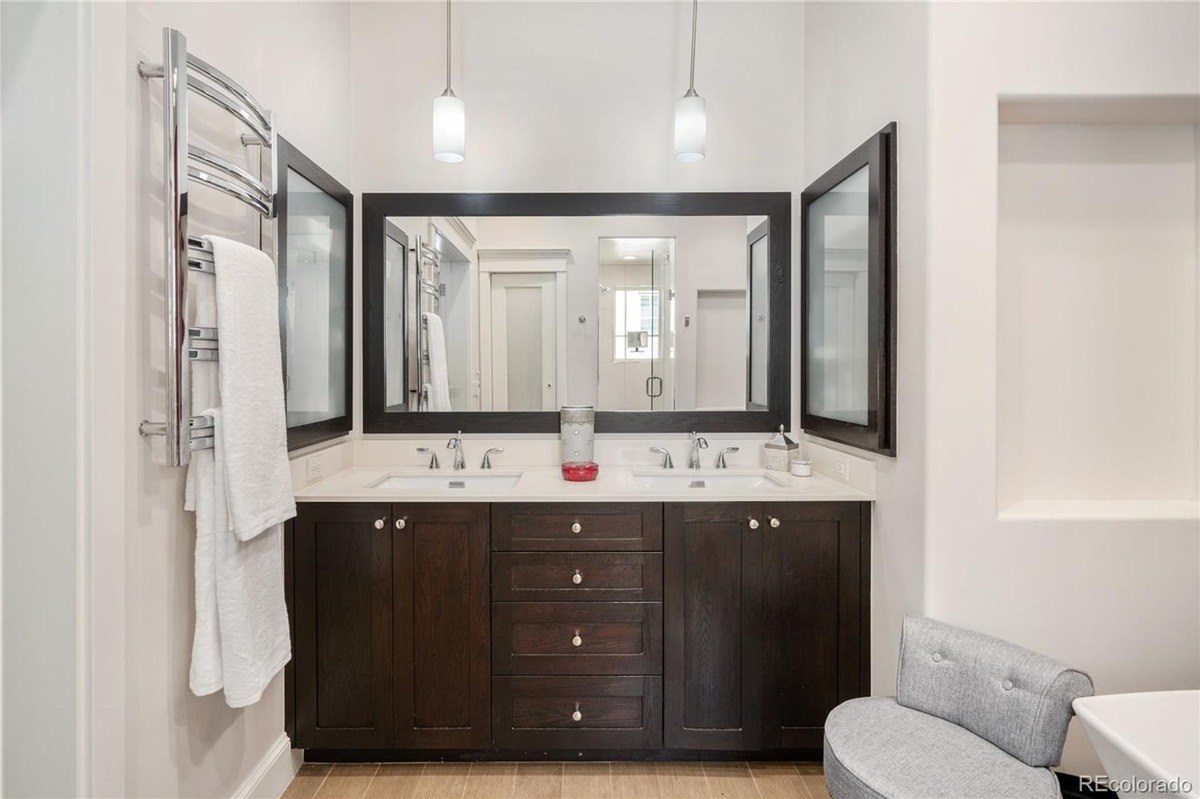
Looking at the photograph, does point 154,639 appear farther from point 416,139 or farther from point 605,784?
point 416,139

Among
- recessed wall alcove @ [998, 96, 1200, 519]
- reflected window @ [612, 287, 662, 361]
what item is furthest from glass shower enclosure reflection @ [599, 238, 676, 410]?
recessed wall alcove @ [998, 96, 1200, 519]

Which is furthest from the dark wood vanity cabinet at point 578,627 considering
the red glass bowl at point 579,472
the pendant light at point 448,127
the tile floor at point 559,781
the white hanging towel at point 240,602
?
the pendant light at point 448,127

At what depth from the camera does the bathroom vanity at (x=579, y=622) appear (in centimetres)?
200

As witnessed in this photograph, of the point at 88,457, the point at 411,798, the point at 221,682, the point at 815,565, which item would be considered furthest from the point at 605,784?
the point at 88,457

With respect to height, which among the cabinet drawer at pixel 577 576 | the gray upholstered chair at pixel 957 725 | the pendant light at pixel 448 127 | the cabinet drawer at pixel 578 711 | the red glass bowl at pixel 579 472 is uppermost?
the pendant light at pixel 448 127

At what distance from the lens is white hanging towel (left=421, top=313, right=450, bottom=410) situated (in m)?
2.58

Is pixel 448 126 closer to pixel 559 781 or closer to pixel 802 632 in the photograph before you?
pixel 802 632

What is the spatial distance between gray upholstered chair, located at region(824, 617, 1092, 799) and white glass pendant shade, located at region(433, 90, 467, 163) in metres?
2.13

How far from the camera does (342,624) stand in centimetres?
200

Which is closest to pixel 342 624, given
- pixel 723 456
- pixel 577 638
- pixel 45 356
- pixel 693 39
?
pixel 577 638

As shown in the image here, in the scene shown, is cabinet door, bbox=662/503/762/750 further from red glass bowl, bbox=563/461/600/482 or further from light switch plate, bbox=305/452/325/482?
light switch plate, bbox=305/452/325/482

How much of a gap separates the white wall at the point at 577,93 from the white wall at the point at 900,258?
43 cm

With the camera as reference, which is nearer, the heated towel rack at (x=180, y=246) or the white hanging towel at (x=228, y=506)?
the heated towel rack at (x=180, y=246)

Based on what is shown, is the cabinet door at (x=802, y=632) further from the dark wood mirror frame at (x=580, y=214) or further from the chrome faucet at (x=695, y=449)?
the dark wood mirror frame at (x=580, y=214)
